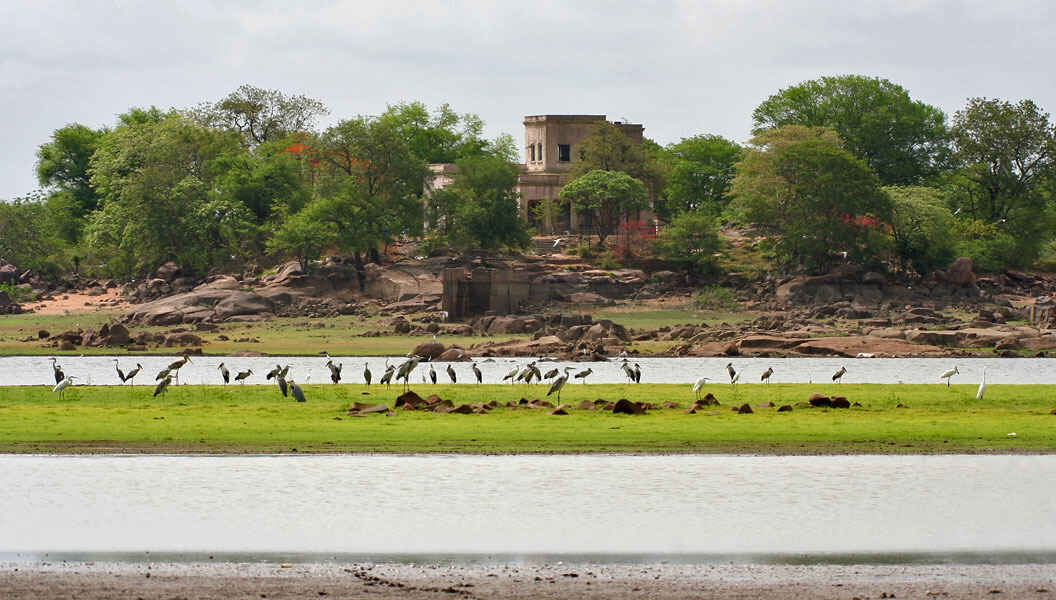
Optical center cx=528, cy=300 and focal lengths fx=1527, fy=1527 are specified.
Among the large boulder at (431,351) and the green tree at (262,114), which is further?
the green tree at (262,114)

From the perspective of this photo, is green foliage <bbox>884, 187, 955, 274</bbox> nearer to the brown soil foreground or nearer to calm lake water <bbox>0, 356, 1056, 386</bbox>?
calm lake water <bbox>0, 356, 1056, 386</bbox>

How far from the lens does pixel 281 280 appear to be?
308ft

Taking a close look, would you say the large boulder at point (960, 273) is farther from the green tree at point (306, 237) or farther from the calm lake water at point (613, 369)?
the green tree at point (306, 237)

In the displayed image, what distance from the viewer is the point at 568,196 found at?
108 m

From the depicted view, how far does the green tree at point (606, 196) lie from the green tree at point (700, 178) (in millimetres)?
16563

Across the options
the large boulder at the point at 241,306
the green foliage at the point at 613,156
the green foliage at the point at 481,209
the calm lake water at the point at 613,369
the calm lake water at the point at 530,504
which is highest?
the green foliage at the point at 613,156

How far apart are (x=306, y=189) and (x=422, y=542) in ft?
289

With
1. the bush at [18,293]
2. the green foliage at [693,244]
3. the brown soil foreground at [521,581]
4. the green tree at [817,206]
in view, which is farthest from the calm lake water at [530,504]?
the green foliage at [693,244]

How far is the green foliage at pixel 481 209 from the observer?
10050 centimetres

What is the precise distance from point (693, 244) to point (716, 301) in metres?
10.9

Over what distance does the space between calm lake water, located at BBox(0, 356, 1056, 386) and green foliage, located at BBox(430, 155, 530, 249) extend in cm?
3737

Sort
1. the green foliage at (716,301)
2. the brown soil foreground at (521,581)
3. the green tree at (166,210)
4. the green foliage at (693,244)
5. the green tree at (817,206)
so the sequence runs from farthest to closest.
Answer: the green foliage at (693,244) → the green tree at (166,210) → the green tree at (817,206) → the green foliage at (716,301) → the brown soil foreground at (521,581)

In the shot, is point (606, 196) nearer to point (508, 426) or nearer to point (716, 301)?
point (716, 301)

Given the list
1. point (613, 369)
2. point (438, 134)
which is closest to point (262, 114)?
point (438, 134)
